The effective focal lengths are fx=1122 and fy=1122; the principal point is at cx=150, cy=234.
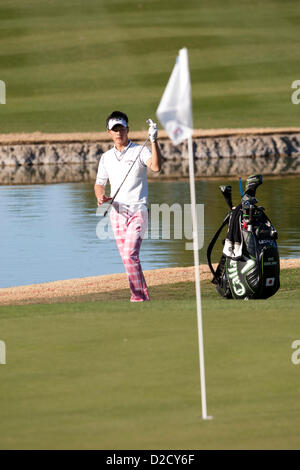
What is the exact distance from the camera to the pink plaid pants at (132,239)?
10.5 metres

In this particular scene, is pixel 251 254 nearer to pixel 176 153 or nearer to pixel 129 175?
pixel 129 175

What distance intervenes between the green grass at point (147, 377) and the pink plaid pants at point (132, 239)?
1.63 m

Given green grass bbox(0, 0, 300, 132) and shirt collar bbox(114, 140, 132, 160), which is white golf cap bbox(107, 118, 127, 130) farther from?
green grass bbox(0, 0, 300, 132)

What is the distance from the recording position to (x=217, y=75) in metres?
41.7

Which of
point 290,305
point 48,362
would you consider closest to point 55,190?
point 290,305

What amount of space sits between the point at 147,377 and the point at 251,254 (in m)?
Result: 4.09

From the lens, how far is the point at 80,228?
19.4 m

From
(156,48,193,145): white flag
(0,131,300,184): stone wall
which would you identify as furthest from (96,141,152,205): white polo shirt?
(0,131,300,184): stone wall

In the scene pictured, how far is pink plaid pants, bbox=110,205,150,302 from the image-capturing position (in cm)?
1049

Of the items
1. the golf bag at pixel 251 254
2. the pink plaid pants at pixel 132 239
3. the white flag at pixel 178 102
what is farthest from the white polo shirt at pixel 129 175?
the white flag at pixel 178 102

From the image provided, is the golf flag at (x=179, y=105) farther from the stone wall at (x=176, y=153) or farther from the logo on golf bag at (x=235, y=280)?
the stone wall at (x=176, y=153)

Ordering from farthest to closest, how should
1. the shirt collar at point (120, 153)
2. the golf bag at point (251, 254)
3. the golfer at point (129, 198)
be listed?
the shirt collar at point (120, 153) < the golfer at point (129, 198) < the golf bag at point (251, 254)

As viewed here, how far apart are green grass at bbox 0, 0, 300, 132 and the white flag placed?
95.3 feet

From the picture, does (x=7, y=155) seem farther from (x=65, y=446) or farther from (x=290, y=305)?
(x=65, y=446)
